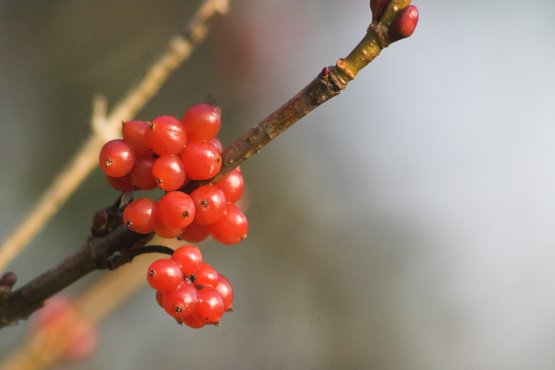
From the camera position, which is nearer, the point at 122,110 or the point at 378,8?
the point at 378,8

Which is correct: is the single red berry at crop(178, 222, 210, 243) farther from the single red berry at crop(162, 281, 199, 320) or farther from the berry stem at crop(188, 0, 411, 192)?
the berry stem at crop(188, 0, 411, 192)

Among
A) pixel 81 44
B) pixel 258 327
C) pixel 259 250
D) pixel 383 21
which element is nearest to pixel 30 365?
pixel 383 21

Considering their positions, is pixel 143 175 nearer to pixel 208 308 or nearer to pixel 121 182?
pixel 121 182

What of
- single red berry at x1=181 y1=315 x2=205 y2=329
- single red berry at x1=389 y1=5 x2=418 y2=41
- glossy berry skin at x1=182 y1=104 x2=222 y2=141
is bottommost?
single red berry at x1=181 y1=315 x2=205 y2=329

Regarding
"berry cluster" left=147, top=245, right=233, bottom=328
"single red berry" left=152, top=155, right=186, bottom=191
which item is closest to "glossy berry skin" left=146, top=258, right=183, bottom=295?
"berry cluster" left=147, top=245, right=233, bottom=328

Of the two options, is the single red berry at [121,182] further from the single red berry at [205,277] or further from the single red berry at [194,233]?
the single red berry at [205,277]

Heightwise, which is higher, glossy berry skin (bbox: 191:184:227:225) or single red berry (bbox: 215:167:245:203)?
single red berry (bbox: 215:167:245:203)

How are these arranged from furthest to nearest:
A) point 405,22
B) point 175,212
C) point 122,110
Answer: point 122,110 < point 175,212 < point 405,22

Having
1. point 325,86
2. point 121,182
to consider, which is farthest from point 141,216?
point 325,86
